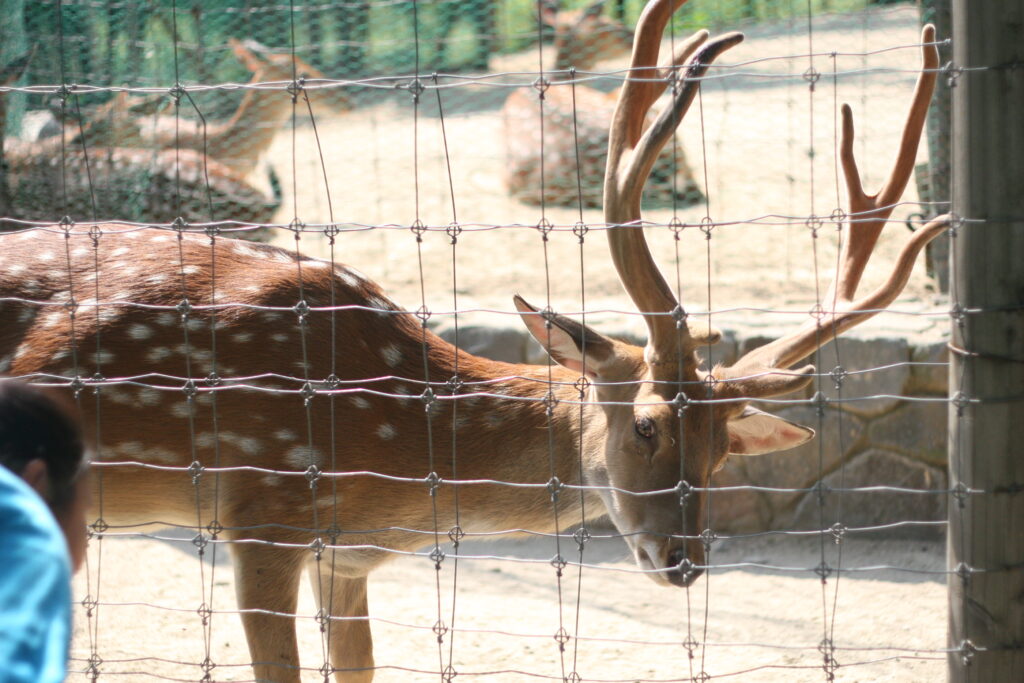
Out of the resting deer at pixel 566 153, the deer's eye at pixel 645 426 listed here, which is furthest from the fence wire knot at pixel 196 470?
the resting deer at pixel 566 153

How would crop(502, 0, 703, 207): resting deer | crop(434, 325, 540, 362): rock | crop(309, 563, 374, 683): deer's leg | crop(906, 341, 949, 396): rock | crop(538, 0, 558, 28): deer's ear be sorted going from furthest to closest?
1. crop(538, 0, 558, 28): deer's ear
2. crop(502, 0, 703, 207): resting deer
3. crop(434, 325, 540, 362): rock
4. crop(906, 341, 949, 396): rock
5. crop(309, 563, 374, 683): deer's leg

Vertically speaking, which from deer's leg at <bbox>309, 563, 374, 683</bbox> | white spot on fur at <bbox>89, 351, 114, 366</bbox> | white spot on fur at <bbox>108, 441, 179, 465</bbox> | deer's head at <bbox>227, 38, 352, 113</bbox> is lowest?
deer's leg at <bbox>309, 563, 374, 683</bbox>

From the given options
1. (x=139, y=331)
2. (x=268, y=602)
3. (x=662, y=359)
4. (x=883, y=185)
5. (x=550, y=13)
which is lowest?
(x=268, y=602)

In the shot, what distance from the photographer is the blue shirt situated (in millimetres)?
1257

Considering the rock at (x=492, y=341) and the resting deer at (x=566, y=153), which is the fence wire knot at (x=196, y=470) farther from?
the resting deer at (x=566, y=153)

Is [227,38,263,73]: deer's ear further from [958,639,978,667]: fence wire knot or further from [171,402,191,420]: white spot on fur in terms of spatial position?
[958,639,978,667]: fence wire knot

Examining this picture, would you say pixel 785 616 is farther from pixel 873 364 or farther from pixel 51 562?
pixel 51 562

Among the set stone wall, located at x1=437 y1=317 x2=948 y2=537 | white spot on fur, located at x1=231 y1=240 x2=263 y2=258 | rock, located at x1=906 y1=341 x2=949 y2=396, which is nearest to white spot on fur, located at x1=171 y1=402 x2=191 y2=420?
white spot on fur, located at x1=231 y1=240 x2=263 y2=258

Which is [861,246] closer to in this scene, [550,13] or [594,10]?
[594,10]

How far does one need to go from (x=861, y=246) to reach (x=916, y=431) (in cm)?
209

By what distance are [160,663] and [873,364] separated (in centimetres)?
321

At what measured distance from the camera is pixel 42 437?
1491 mm

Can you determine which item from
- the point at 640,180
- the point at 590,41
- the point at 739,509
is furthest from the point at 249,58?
the point at 640,180

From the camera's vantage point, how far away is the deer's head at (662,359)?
10.6 feet
